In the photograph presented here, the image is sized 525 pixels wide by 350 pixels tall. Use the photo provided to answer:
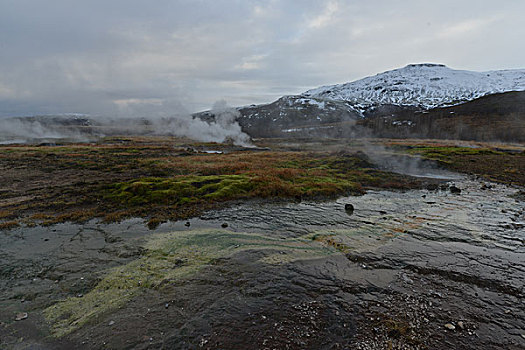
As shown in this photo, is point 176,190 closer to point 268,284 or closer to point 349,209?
point 349,209

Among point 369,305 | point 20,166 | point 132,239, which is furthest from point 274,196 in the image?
point 20,166

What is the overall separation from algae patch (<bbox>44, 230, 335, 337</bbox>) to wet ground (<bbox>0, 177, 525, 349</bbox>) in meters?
0.05

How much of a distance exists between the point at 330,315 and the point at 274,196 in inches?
506

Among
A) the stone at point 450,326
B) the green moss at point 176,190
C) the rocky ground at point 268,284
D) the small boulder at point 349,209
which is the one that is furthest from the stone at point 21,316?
the small boulder at point 349,209

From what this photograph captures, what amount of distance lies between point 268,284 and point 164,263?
435cm

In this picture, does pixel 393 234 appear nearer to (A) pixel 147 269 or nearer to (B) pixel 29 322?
(A) pixel 147 269

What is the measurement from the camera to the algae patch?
24.1ft

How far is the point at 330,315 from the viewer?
23.7 ft

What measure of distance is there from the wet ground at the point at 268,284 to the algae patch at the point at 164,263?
0.05 metres

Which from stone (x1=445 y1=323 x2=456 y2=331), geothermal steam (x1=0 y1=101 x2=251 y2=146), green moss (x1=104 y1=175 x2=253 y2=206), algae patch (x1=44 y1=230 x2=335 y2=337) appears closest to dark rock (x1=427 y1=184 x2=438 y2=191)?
green moss (x1=104 y1=175 x2=253 y2=206)

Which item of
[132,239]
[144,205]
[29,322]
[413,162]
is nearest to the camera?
[29,322]

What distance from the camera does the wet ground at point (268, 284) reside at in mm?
6543

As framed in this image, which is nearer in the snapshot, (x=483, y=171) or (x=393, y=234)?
(x=393, y=234)

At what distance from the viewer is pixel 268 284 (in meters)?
8.73
